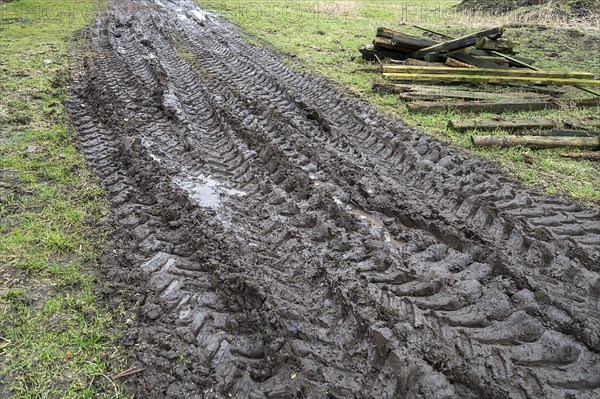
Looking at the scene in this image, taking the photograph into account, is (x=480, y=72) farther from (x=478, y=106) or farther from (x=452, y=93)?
(x=478, y=106)

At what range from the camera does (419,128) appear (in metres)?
6.46

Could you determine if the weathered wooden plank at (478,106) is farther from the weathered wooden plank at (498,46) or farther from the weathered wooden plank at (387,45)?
the weathered wooden plank at (387,45)

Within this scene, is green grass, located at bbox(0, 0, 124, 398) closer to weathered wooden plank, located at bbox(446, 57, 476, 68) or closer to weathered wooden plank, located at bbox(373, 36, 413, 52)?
weathered wooden plank, located at bbox(373, 36, 413, 52)

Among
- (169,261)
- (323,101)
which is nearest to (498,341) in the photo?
(169,261)

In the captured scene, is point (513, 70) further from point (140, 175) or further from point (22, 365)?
point (22, 365)

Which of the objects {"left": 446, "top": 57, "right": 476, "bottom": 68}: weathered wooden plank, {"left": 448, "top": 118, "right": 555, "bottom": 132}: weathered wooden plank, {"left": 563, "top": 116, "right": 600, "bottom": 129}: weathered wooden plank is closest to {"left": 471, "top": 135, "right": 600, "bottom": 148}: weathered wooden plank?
{"left": 448, "top": 118, "right": 555, "bottom": 132}: weathered wooden plank

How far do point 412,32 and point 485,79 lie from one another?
5.95 m

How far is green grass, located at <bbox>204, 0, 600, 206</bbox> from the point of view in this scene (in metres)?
5.42

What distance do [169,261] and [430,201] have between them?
2.94 metres

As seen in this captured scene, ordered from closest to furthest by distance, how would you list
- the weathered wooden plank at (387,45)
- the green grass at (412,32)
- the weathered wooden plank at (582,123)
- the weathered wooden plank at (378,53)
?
the green grass at (412,32)
the weathered wooden plank at (582,123)
the weathered wooden plank at (387,45)
the weathered wooden plank at (378,53)

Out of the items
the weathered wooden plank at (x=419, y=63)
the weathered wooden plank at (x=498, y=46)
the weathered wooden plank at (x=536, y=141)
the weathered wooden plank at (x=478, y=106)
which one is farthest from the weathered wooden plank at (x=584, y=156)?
the weathered wooden plank at (x=498, y=46)

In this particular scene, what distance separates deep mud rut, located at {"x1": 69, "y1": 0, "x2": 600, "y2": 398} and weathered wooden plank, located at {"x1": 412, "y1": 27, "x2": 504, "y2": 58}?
367 centimetres

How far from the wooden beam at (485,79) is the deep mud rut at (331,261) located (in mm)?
2249

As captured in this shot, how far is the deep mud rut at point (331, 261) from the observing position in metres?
2.78
